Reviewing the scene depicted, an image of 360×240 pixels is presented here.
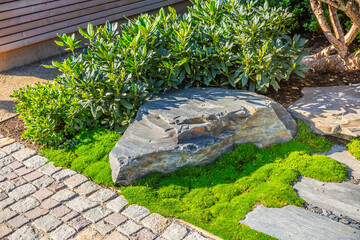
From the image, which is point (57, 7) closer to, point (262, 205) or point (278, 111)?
point (278, 111)

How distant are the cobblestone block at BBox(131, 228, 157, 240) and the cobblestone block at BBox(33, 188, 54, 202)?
123cm

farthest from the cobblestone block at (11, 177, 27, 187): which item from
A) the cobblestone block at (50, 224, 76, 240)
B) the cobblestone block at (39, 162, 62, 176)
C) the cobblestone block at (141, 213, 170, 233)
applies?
the cobblestone block at (141, 213, 170, 233)

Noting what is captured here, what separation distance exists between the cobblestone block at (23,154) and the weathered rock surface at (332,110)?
3.67 m

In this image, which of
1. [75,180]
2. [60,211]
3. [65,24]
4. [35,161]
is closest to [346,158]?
[75,180]

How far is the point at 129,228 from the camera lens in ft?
12.3

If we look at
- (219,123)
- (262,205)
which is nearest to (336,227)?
(262,205)

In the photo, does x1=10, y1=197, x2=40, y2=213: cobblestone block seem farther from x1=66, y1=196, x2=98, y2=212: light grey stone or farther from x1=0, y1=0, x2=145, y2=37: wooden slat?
x1=0, y1=0, x2=145, y2=37: wooden slat

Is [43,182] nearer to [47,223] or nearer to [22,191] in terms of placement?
[22,191]

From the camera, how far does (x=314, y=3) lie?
6.30m

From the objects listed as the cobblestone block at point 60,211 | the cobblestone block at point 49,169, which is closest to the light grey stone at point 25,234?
the cobblestone block at point 60,211

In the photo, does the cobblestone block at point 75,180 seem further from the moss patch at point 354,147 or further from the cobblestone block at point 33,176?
the moss patch at point 354,147

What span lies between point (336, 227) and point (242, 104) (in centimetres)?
192

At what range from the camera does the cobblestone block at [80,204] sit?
405 cm

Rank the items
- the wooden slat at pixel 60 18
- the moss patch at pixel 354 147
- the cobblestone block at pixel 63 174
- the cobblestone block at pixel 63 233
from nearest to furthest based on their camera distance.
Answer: the cobblestone block at pixel 63 233 < the cobblestone block at pixel 63 174 < the moss patch at pixel 354 147 < the wooden slat at pixel 60 18
